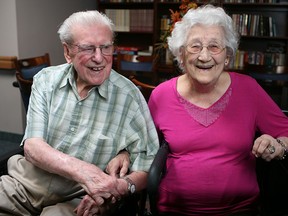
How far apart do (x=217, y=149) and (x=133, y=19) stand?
11.7ft

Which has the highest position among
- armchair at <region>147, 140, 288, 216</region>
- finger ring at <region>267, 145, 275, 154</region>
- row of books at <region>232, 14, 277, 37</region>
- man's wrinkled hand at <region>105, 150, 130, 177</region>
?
row of books at <region>232, 14, 277, 37</region>

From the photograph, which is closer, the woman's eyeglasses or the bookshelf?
the woman's eyeglasses

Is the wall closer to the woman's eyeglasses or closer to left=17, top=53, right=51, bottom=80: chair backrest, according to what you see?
left=17, top=53, right=51, bottom=80: chair backrest

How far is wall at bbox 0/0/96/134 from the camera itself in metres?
3.37

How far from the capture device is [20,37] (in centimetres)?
341

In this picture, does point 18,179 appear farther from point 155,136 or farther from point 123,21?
point 123,21

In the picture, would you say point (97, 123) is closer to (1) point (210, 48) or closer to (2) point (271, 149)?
(1) point (210, 48)

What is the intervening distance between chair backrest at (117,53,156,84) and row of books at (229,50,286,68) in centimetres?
168

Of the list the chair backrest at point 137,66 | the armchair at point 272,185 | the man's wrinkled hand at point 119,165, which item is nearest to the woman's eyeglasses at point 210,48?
the armchair at point 272,185

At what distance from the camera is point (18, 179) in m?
1.33

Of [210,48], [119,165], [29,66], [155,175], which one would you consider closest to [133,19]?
[29,66]

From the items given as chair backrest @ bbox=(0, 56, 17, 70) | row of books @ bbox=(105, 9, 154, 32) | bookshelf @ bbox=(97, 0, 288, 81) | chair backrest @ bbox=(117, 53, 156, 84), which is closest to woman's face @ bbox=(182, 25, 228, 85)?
chair backrest @ bbox=(117, 53, 156, 84)

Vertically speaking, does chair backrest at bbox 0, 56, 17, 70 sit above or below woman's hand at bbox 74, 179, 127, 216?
above

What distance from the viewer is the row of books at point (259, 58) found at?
4227 millimetres
